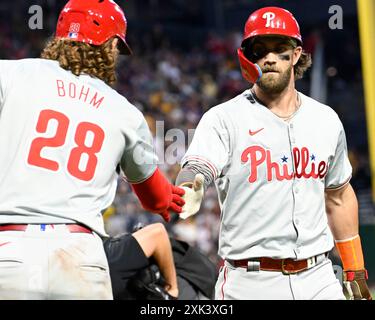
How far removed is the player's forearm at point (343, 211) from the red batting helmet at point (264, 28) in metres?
0.76

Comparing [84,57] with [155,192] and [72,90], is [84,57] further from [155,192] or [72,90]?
[155,192]

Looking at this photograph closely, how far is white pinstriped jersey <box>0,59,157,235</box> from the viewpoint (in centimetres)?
329

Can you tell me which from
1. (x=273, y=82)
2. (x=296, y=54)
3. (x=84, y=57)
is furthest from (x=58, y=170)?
(x=296, y=54)


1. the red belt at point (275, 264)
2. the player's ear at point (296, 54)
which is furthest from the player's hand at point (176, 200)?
the player's ear at point (296, 54)

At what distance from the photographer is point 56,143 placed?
3.32 meters

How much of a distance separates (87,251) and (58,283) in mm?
173

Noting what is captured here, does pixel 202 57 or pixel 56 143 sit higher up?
pixel 202 57

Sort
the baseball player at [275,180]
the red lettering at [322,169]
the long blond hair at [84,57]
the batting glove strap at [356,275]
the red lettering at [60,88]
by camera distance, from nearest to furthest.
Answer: the red lettering at [60,88] → the long blond hair at [84,57] → the baseball player at [275,180] → the red lettering at [322,169] → the batting glove strap at [356,275]

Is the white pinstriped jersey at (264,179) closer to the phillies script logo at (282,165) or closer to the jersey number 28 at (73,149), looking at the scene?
the phillies script logo at (282,165)

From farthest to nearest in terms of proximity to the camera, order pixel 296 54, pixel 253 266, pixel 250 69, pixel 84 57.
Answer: pixel 296 54
pixel 250 69
pixel 253 266
pixel 84 57

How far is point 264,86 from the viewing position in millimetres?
4383

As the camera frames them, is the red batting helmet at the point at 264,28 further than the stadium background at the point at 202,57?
No

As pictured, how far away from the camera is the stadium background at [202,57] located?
15.3 m

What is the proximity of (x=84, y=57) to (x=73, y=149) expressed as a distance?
0.49 m
